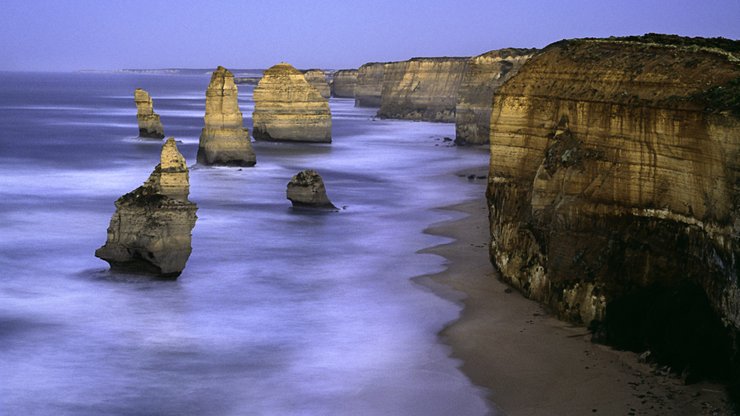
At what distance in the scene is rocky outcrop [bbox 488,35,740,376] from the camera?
19.2 meters

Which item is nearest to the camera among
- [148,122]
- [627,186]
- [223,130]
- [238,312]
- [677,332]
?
[677,332]

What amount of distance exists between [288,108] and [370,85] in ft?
265

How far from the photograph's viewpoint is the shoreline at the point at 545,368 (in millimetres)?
17953

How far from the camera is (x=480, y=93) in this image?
78.6 m

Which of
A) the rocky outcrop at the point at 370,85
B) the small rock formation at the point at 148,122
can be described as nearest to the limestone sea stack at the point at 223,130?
the small rock formation at the point at 148,122

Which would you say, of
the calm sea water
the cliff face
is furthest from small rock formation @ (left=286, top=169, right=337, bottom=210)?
the cliff face

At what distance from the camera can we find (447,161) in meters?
66.6

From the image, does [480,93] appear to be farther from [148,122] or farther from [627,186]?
[627,186]

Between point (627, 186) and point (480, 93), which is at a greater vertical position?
point (480, 93)

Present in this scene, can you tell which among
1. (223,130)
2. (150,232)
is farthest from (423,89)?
(150,232)

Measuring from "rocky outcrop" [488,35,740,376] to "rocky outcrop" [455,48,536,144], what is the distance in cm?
4958

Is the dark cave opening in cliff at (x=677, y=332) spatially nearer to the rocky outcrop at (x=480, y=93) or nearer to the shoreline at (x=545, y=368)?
the shoreline at (x=545, y=368)

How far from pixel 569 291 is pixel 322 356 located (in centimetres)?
576

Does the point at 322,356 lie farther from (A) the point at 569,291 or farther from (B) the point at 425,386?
(A) the point at 569,291
